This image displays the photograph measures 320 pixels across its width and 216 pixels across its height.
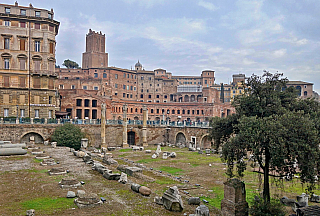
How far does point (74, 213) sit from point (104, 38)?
211 feet

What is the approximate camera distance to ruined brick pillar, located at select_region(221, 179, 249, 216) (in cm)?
974

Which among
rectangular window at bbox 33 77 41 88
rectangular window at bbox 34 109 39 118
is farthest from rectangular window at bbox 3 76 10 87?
rectangular window at bbox 34 109 39 118

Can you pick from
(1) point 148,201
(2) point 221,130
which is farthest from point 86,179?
(2) point 221,130

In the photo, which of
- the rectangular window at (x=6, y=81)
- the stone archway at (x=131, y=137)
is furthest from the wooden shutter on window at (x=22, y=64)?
the stone archway at (x=131, y=137)

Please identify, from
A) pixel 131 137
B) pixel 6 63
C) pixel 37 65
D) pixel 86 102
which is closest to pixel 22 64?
pixel 37 65

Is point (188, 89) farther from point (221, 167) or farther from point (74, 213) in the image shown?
point (74, 213)

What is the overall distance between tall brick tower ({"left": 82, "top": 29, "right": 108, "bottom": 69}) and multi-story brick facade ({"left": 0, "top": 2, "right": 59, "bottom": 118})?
30.2 metres

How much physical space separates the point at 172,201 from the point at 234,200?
2.39 metres

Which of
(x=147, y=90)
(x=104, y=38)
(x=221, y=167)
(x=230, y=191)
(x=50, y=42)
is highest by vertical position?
(x=104, y=38)

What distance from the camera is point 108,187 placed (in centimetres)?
1386

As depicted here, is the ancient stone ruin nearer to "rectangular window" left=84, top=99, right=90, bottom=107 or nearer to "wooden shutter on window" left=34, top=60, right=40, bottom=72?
"wooden shutter on window" left=34, top=60, right=40, bottom=72

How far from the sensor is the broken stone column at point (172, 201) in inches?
416

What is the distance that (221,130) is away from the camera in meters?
13.0

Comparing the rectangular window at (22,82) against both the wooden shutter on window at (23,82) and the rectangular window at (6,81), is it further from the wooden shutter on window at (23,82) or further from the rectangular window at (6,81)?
the rectangular window at (6,81)
